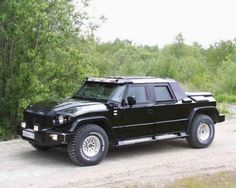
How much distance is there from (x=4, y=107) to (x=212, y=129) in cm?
562

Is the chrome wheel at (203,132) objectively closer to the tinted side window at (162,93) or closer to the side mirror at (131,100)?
the tinted side window at (162,93)

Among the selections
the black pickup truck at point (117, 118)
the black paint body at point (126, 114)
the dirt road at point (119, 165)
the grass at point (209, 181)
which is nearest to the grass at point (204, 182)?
the grass at point (209, 181)

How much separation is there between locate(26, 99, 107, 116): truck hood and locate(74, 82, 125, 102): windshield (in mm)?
409

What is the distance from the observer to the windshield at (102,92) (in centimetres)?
972

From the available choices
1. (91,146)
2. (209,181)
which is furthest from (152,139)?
(209,181)

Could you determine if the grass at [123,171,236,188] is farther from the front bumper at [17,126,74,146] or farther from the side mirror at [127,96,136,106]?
the side mirror at [127,96,136,106]

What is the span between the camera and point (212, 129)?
1127cm

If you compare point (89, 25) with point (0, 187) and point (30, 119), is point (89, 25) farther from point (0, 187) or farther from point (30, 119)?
point (0, 187)

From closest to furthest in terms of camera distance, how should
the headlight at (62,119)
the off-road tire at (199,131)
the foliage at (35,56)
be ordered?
the headlight at (62,119) → the off-road tire at (199,131) → the foliage at (35,56)

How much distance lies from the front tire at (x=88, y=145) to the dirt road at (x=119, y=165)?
169 mm

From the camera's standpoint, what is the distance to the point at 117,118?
31.1 feet

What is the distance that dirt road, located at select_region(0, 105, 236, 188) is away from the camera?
7902mm

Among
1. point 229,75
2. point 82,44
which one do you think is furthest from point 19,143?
point 229,75

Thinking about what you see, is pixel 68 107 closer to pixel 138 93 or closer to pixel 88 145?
pixel 88 145
